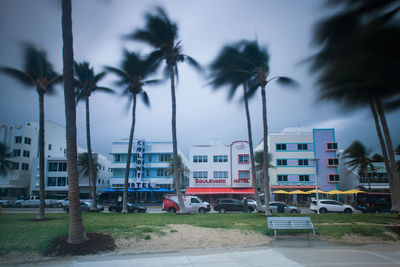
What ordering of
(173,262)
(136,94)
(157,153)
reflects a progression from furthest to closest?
(157,153)
(136,94)
(173,262)

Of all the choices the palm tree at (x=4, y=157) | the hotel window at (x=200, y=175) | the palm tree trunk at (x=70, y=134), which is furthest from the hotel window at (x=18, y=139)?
the palm tree trunk at (x=70, y=134)

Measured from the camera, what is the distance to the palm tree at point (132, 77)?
74.8ft

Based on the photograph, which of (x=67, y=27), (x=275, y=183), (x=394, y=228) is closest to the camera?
(x=67, y=27)

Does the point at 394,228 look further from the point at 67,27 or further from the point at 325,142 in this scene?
the point at 325,142

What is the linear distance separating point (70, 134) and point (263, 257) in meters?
7.46

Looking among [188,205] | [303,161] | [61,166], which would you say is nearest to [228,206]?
[188,205]

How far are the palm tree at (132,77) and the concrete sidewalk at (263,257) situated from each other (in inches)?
659

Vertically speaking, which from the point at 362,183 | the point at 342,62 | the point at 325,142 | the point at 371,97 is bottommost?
the point at 362,183

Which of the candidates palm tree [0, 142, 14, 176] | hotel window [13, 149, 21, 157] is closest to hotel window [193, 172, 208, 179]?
palm tree [0, 142, 14, 176]

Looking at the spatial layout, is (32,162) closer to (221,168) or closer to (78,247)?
(221,168)

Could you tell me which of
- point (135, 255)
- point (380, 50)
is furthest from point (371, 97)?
point (135, 255)

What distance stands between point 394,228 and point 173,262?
10197mm

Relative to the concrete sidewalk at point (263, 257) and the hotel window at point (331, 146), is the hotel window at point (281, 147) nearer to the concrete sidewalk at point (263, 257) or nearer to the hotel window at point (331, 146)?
→ the hotel window at point (331, 146)

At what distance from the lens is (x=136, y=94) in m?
25.9
